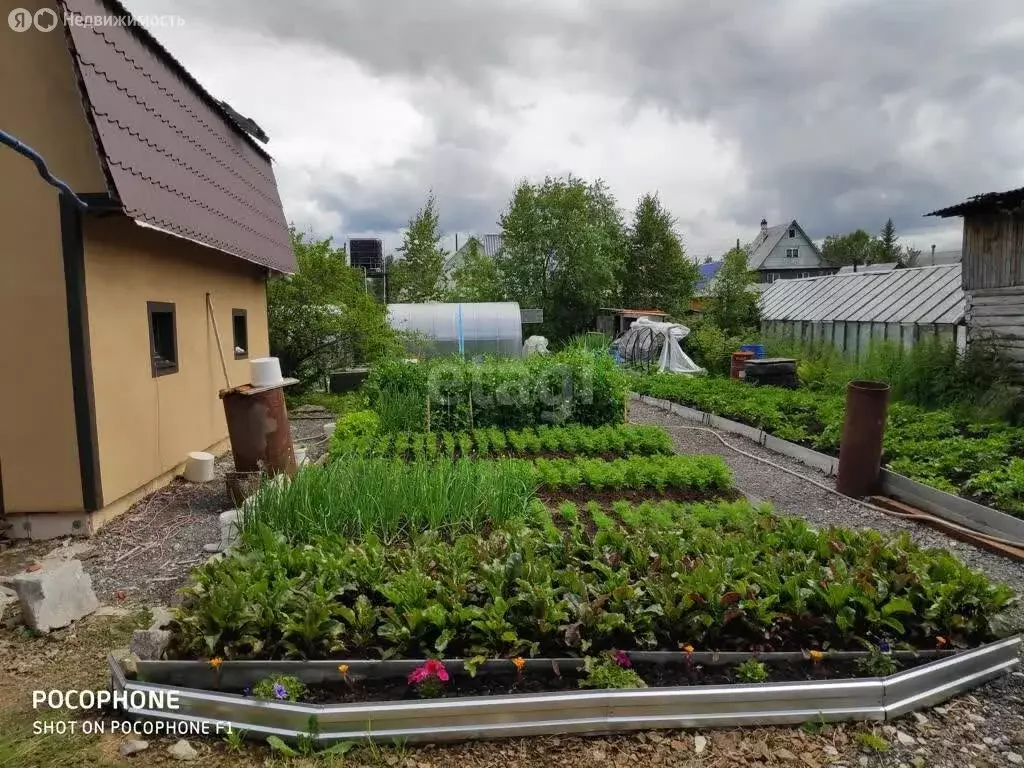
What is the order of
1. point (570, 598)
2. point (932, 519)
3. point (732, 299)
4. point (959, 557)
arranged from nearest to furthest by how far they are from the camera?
1. point (570, 598)
2. point (959, 557)
3. point (932, 519)
4. point (732, 299)

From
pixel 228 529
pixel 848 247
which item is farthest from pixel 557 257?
pixel 848 247

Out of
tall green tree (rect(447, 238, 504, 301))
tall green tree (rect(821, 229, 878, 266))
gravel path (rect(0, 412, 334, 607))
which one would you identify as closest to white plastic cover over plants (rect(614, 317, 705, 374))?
tall green tree (rect(447, 238, 504, 301))

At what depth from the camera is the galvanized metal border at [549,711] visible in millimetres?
2518

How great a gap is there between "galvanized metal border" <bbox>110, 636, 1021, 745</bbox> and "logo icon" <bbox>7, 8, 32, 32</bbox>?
5.11 meters

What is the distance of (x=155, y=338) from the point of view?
6578mm

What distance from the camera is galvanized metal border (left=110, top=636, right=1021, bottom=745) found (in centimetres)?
252

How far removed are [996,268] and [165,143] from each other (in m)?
13.1

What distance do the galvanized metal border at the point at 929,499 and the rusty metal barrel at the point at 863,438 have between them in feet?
0.79

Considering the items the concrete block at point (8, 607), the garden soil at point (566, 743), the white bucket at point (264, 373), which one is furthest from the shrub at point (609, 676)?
the white bucket at point (264, 373)

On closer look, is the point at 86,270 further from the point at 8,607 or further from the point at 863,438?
the point at 863,438

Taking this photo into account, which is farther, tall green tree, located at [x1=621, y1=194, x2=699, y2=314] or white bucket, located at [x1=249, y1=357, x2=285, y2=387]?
tall green tree, located at [x1=621, y1=194, x2=699, y2=314]

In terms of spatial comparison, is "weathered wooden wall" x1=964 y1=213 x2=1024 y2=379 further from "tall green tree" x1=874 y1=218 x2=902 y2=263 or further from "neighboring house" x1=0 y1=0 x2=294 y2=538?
"tall green tree" x1=874 y1=218 x2=902 y2=263

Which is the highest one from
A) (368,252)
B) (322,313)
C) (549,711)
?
(368,252)

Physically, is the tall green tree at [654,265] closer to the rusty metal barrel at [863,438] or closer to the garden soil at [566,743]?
the rusty metal barrel at [863,438]
